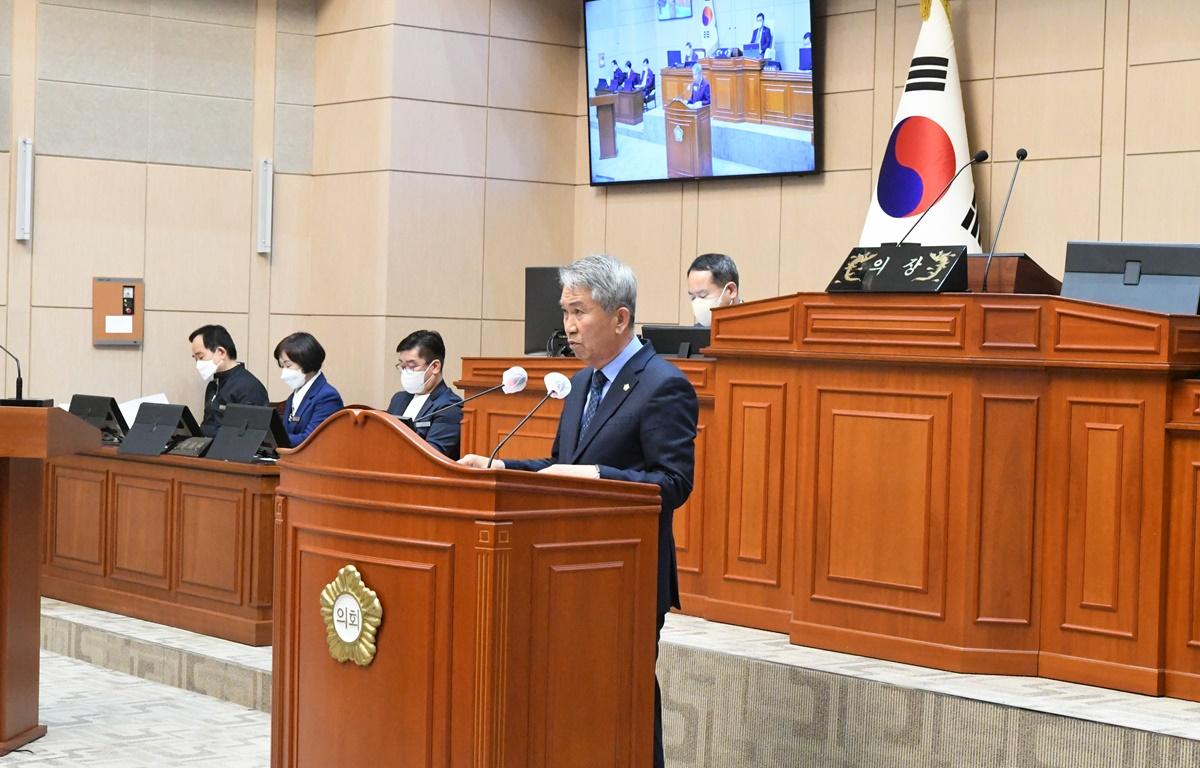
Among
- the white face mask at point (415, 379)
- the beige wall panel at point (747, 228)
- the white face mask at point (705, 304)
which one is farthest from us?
the beige wall panel at point (747, 228)

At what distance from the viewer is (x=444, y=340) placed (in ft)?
30.2

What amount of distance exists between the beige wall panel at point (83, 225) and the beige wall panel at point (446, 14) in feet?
6.09

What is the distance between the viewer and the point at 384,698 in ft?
9.70

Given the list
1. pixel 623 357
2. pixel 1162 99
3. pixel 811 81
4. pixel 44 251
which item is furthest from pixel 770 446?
pixel 44 251

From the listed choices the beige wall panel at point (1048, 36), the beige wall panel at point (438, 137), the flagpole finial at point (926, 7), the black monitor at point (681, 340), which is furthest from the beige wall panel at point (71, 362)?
the beige wall panel at point (1048, 36)

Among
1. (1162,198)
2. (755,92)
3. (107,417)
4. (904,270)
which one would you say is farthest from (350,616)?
(755,92)

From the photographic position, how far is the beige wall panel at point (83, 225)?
8.68 metres

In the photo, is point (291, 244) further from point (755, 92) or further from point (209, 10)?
point (755, 92)

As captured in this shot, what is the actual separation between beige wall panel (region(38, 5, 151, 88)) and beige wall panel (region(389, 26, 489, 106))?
155cm

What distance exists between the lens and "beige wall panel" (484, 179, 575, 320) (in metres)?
9.35

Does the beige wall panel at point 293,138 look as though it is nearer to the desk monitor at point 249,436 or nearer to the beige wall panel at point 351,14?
the beige wall panel at point 351,14

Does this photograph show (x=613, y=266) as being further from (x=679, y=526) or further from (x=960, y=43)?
(x=960, y=43)

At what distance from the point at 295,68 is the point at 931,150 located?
4187 millimetres

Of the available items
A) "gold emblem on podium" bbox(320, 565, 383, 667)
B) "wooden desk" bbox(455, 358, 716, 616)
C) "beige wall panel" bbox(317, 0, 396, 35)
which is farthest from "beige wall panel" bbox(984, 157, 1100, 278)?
"gold emblem on podium" bbox(320, 565, 383, 667)
